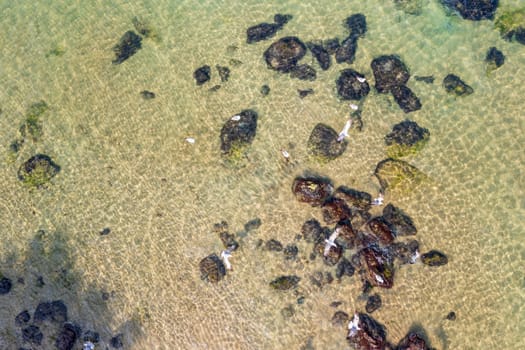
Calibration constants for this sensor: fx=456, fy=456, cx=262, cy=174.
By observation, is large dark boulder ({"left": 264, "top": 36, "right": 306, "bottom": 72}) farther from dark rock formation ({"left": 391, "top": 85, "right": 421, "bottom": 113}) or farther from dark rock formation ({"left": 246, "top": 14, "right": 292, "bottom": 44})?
dark rock formation ({"left": 391, "top": 85, "right": 421, "bottom": 113})

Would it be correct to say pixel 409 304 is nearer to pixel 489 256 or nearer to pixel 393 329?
pixel 393 329

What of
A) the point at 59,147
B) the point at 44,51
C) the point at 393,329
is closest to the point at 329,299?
the point at 393,329

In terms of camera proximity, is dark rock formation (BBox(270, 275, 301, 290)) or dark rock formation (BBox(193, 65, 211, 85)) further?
dark rock formation (BBox(193, 65, 211, 85))

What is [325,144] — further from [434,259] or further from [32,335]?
[32,335]

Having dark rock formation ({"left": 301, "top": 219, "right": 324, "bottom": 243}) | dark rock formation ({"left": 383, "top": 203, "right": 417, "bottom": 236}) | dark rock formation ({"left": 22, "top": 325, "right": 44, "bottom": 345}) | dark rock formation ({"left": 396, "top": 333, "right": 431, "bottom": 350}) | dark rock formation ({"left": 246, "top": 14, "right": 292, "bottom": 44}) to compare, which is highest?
dark rock formation ({"left": 246, "top": 14, "right": 292, "bottom": 44})

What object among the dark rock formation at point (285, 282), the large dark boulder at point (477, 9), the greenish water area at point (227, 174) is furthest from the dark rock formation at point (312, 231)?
the large dark boulder at point (477, 9)

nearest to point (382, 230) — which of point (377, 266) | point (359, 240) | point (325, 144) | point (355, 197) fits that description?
point (359, 240)

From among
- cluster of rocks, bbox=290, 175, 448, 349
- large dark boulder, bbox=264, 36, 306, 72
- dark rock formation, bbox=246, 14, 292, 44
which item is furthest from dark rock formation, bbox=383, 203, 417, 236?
dark rock formation, bbox=246, 14, 292, 44
